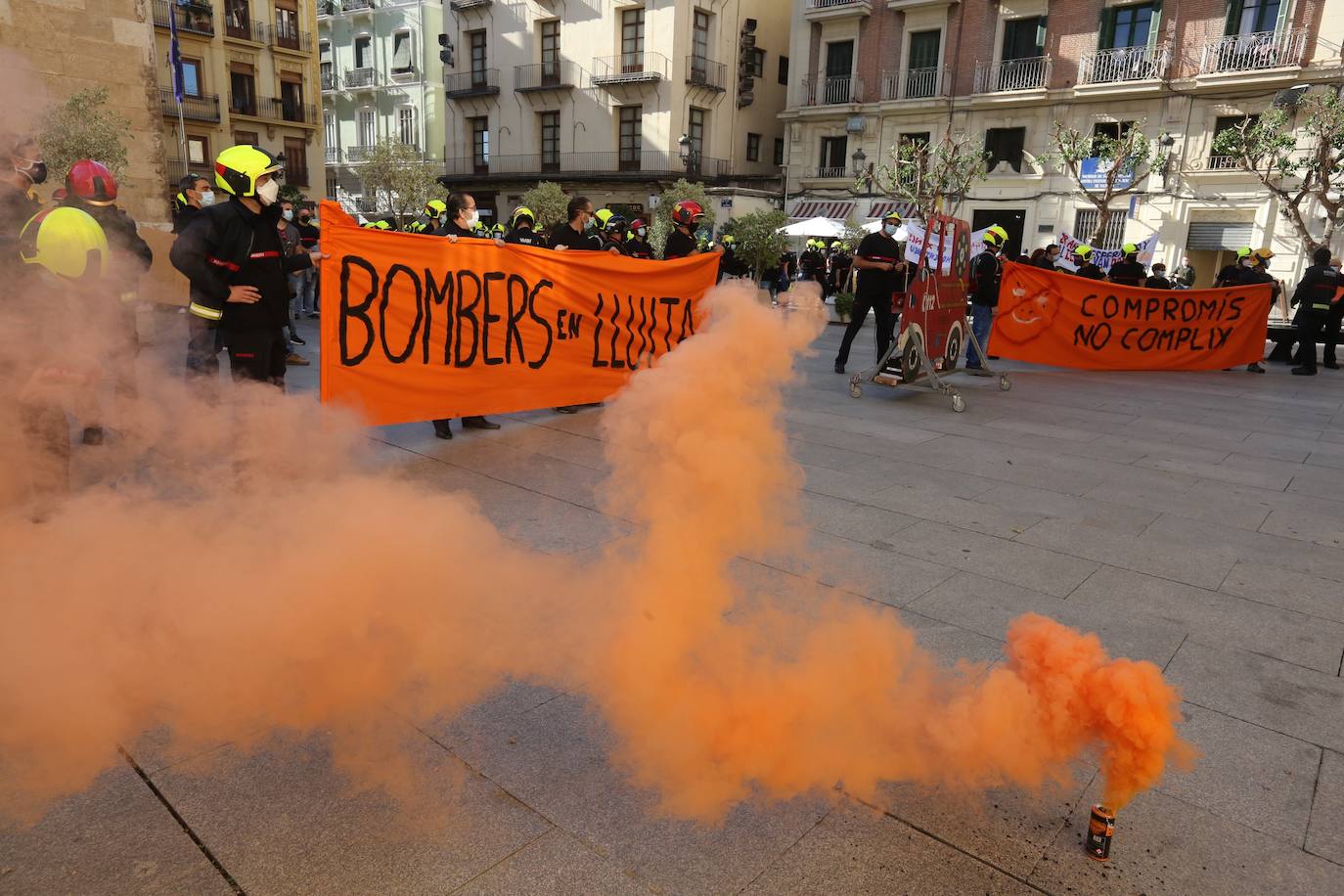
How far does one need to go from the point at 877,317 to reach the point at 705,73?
27.2 m

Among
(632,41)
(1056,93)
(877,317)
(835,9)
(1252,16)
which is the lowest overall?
(877,317)

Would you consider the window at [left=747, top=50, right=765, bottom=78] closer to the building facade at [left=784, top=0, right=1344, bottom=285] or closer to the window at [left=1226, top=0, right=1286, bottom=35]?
the building facade at [left=784, top=0, right=1344, bottom=285]

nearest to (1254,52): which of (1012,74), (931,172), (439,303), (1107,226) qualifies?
(1107,226)

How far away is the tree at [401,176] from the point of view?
118 ft

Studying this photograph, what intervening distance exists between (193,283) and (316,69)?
39.4 meters

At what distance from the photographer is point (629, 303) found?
701cm

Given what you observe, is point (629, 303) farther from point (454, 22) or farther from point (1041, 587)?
point (454, 22)

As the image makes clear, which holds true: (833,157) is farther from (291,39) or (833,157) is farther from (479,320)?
(479,320)

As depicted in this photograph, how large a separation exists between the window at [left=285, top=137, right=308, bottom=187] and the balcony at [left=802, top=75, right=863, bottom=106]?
2249 centimetres

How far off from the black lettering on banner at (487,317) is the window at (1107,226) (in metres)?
25.7

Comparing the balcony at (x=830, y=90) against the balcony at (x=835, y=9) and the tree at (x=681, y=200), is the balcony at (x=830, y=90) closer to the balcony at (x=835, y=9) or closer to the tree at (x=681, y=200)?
the balcony at (x=835, y=9)

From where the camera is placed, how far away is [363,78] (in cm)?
4412

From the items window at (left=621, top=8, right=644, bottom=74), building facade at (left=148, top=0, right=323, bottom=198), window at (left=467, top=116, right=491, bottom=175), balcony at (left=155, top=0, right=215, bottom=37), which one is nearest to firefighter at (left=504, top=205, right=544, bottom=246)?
window at (left=621, top=8, right=644, bottom=74)

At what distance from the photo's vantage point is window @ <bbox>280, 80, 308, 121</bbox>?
37.4 meters
